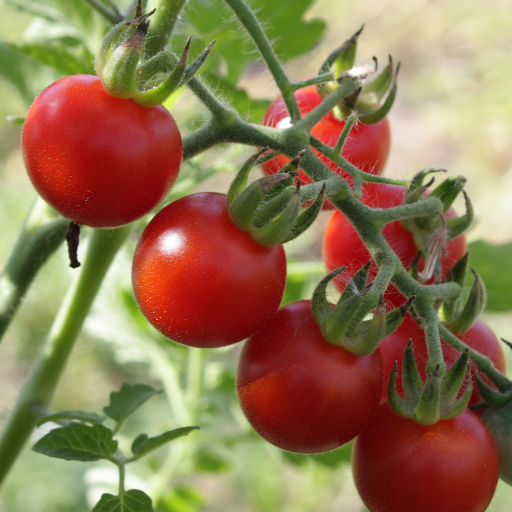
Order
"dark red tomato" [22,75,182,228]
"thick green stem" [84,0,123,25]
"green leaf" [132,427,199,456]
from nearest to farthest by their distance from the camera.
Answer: "dark red tomato" [22,75,182,228]
"green leaf" [132,427,199,456]
"thick green stem" [84,0,123,25]

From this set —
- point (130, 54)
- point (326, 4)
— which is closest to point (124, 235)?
point (130, 54)

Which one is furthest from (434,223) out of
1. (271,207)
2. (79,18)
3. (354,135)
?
(79,18)

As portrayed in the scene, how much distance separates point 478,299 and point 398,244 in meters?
0.15

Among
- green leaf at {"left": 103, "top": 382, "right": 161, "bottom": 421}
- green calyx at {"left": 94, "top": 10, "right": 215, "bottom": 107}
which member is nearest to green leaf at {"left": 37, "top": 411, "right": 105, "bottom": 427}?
green leaf at {"left": 103, "top": 382, "right": 161, "bottom": 421}

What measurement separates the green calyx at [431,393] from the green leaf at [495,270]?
0.46m

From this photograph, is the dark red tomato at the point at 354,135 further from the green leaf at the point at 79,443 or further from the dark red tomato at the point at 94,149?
the green leaf at the point at 79,443

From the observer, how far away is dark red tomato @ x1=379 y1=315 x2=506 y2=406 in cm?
86

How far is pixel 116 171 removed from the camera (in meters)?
0.63

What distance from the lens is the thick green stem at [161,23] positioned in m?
0.81

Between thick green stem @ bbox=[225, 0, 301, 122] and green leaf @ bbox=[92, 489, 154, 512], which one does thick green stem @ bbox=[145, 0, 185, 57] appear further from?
green leaf @ bbox=[92, 489, 154, 512]

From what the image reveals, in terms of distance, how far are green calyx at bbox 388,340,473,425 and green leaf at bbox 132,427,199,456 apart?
10.0 inches

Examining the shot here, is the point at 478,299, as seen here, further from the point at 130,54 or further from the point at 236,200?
the point at 130,54

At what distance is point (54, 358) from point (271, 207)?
487 mm

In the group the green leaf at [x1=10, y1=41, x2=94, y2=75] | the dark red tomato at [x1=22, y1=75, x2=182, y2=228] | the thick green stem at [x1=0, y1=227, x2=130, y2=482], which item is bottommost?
the thick green stem at [x1=0, y1=227, x2=130, y2=482]
